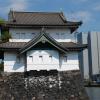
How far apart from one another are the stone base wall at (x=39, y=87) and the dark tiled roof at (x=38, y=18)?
5.33m

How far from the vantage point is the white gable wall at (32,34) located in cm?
3222

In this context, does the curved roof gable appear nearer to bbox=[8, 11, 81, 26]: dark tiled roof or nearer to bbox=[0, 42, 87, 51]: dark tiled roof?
bbox=[0, 42, 87, 51]: dark tiled roof

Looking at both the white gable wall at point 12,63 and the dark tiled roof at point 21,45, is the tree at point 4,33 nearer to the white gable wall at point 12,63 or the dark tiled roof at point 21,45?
the dark tiled roof at point 21,45

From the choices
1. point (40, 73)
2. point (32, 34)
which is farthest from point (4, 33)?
point (40, 73)

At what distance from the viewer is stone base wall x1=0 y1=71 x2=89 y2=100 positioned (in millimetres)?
29203

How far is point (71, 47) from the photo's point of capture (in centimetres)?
3073

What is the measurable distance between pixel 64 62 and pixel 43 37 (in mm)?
3231

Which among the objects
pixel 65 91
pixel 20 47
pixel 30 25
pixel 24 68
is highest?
pixel 30 25

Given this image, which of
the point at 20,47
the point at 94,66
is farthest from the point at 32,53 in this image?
the point at 94,66

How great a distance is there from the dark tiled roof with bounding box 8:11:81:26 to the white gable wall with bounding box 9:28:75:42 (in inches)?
28.1

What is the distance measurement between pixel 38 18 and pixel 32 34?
8.01ft

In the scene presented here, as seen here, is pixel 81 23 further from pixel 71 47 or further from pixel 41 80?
pixel 41 80

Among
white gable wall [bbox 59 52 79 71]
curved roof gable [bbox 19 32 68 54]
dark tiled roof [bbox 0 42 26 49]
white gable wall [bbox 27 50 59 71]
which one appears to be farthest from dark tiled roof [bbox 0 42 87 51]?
white gable wall [bbox 27 50 59 71]

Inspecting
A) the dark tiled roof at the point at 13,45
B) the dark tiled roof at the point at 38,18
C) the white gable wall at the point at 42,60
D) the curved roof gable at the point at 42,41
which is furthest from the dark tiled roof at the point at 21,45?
the dark tiled roof at the point at 38,18
